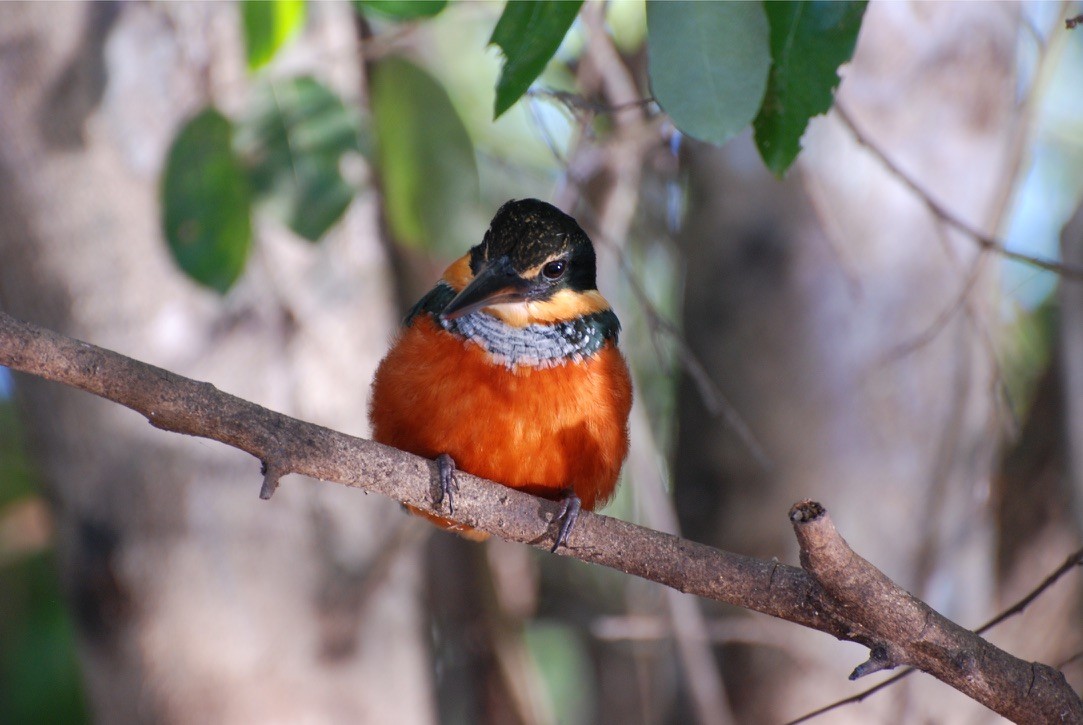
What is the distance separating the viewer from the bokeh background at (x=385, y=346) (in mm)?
4297

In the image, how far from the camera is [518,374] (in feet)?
10.4

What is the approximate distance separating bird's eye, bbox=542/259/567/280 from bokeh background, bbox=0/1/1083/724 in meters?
0.60

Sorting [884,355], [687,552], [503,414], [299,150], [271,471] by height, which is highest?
[884,355]

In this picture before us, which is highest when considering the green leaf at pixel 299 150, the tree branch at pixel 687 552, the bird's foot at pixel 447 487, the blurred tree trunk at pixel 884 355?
the blurred tree trunk at pixel 884 355

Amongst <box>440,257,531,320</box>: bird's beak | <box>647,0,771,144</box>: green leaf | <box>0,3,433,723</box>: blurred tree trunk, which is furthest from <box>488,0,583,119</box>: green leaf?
<box>0,3,433,723</box>: blurred tree trunk

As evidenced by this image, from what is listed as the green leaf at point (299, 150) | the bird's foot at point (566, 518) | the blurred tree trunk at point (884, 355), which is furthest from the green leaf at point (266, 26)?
the blurred tree trunk at point (884, 355)

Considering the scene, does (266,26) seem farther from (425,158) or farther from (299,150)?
(425,158)

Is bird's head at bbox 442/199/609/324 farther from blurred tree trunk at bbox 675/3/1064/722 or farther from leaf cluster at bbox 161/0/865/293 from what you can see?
blurred tree trunk at bbox 675/3/1064/722

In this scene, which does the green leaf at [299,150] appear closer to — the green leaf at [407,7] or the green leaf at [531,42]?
the green leaf at [407,7]

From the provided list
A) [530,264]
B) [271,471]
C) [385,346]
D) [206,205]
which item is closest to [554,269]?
[530,264]

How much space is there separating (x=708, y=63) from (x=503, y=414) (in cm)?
119

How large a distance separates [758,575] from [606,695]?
3.84 m

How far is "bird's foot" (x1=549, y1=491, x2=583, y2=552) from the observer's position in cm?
272

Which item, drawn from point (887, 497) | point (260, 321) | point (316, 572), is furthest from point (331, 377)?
point (887, 497)
